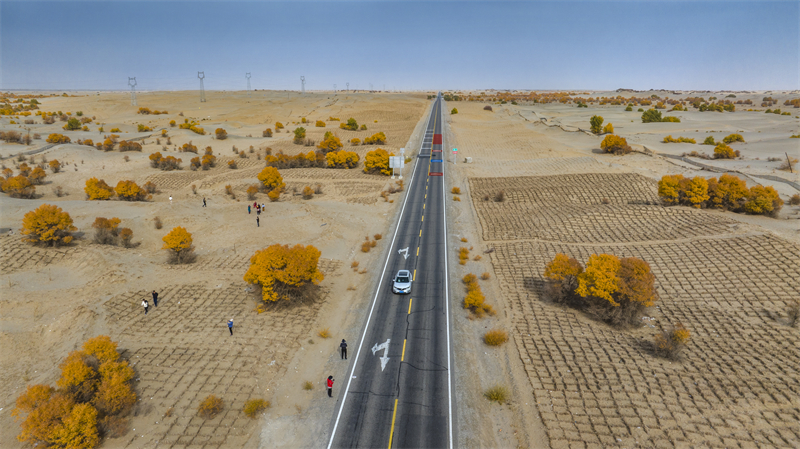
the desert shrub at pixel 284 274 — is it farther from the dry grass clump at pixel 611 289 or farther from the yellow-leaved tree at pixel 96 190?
the yellow-leaved tree at pixel 96 190

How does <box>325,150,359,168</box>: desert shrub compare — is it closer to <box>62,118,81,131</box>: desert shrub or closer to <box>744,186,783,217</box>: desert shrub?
<box>744,186,783,217</box>: desert shrub

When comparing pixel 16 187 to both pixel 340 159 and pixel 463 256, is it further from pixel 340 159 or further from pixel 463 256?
pixel 463 256

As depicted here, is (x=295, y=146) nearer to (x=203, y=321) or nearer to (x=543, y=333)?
(x=203, y=321)

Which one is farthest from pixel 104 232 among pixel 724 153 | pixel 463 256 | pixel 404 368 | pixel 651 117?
pixel 651 117

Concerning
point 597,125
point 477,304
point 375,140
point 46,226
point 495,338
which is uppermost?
point 597,125

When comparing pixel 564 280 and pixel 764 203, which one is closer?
pixel 564 280

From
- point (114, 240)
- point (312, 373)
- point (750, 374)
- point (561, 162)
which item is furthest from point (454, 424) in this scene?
point (561, 162)

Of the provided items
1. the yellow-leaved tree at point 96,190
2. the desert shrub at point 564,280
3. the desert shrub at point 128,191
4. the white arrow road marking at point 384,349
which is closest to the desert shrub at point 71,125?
the yellow-leaved tree at point 96,190
